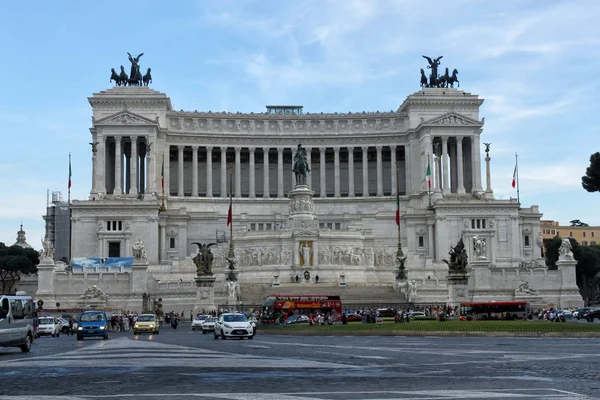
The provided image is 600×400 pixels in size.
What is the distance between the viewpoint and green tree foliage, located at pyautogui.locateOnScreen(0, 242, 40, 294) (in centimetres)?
11931

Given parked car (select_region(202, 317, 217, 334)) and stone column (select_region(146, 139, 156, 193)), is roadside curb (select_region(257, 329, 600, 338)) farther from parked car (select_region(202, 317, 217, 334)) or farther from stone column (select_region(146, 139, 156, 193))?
stone column (select_region(146, 139, 156, 193))

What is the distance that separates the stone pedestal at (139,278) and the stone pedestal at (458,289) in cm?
2891

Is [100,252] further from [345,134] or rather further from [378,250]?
[345,134]

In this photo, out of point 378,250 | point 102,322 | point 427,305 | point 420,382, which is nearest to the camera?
point 420,382

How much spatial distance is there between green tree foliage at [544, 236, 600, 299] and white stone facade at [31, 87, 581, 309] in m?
21.0

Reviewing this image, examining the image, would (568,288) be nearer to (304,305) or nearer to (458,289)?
(458,289)

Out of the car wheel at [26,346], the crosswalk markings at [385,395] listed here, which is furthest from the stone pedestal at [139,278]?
the crosswalk markings at [385,395]

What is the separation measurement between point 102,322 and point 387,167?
88.9 meters

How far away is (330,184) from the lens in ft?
449

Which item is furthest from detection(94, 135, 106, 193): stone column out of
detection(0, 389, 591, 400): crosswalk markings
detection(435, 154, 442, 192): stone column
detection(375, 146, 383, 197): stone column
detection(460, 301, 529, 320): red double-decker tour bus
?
detection(0, 389, 591, 400): crosswalk markings

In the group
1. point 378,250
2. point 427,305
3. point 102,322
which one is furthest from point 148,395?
point 378,250

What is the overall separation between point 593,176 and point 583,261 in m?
70.4

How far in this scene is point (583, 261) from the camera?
134 m

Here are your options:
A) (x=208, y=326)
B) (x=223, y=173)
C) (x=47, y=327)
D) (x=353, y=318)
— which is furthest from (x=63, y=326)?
(x=223, y=173)
